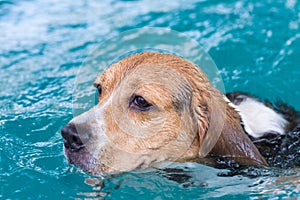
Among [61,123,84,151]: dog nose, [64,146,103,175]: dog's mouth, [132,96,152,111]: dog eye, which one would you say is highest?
[132,96,152,111]: dog eye

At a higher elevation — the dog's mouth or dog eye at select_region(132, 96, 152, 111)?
dog eye at select_region(132, 96, 152, 111)

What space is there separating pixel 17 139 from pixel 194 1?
468 centimetres

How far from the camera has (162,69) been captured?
477cm

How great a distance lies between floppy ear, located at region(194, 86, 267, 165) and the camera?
472 cm

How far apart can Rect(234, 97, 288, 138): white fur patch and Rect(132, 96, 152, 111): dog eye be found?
130 centimetres

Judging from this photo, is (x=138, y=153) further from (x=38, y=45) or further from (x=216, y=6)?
(x=216, y=6)

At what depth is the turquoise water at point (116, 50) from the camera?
16.6 ft

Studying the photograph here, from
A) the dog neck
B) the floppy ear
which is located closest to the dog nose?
the floppy ear

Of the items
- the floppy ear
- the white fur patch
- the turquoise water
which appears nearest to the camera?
the floppy ear

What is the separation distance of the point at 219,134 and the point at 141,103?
29.8 inches

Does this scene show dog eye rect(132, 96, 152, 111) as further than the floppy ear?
No

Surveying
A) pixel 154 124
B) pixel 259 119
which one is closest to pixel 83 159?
pixel 154 124

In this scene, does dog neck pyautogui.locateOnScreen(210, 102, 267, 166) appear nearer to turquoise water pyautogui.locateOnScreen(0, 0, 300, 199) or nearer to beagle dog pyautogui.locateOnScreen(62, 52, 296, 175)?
beagle dog pyautogui.locateOnScreen(62, 52, 296, 175)

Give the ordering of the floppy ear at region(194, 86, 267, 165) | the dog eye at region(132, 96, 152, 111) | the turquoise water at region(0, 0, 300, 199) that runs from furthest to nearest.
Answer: the turquoise water at region(0, 0, 300, 199), the floppy ear at region(194, 86, 267, 165), the dog eye at region(132, 96, 152, 111)
